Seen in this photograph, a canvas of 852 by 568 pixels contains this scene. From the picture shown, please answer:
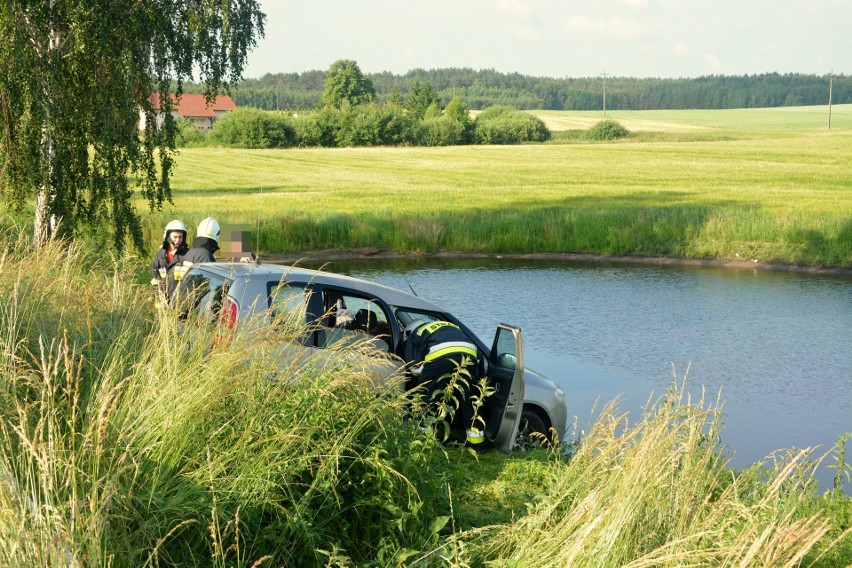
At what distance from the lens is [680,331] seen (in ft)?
58.8

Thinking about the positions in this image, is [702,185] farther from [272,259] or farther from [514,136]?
[514,136]

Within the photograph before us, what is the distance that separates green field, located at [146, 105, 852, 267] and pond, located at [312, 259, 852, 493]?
213 centimetres

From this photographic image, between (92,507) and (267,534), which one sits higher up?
(92,507)

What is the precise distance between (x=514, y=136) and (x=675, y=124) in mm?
32804

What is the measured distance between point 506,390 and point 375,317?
1.34m

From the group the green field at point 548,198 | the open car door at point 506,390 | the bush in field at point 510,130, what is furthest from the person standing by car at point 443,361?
the bush in field at point 510,130

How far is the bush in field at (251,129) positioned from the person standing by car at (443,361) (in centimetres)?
8490

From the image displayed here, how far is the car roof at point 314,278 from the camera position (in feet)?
27.3

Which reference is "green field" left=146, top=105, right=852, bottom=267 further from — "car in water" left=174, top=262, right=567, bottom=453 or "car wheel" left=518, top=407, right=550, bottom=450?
"car wheel" left=518, top=407, right=550, bottom=450

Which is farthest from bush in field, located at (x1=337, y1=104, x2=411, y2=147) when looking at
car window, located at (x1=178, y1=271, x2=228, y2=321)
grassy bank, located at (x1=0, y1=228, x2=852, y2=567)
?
grassy bank, located at (x1=0, y1=228, x2=852, y2=567)

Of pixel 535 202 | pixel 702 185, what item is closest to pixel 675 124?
pixel 702 185

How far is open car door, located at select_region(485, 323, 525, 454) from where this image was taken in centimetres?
808

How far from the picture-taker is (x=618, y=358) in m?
15.3

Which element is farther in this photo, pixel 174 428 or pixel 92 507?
pixel 174 428
